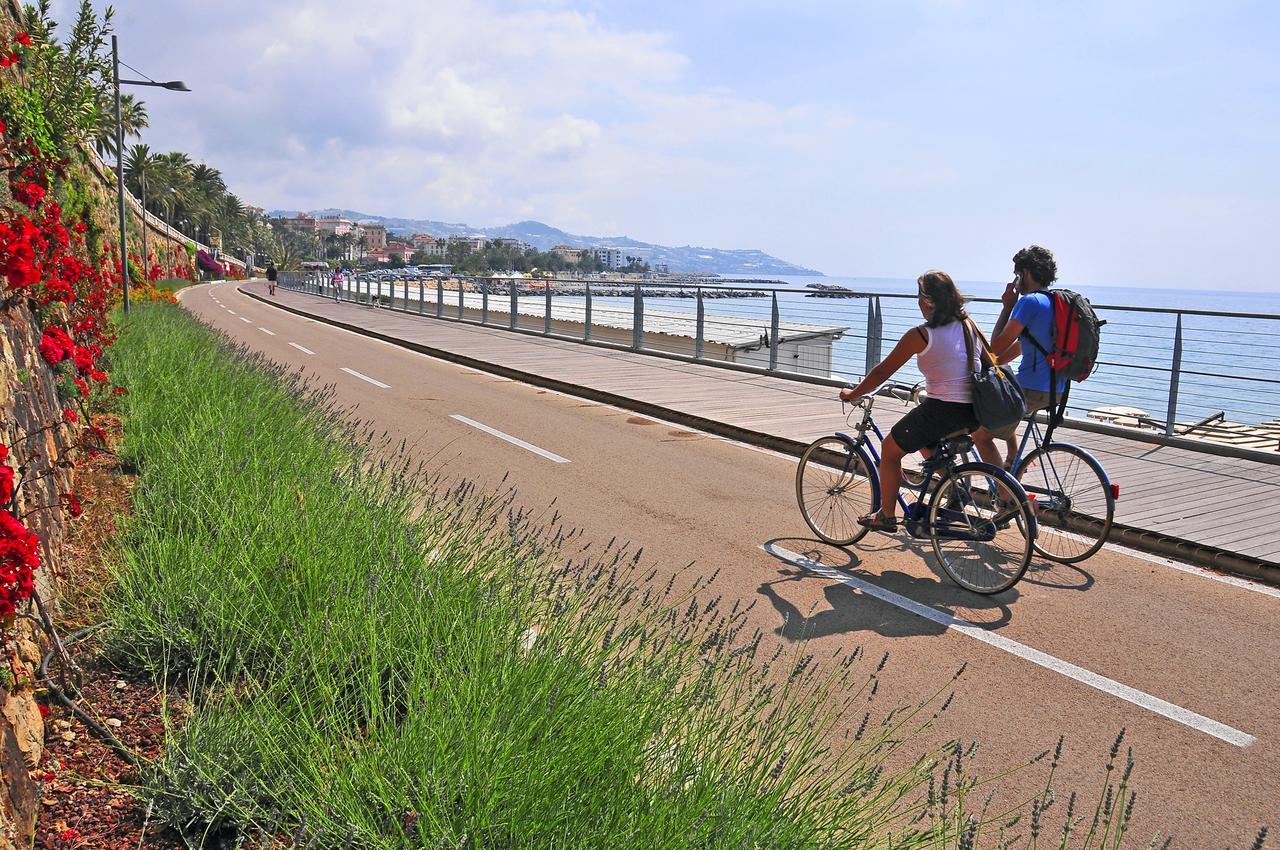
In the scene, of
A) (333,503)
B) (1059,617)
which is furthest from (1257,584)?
(333,503)

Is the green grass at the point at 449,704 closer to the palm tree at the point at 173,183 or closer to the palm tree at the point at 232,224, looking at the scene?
the palm tree at the point at 173,183

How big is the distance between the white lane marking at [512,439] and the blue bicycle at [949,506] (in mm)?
3383

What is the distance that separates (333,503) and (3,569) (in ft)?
7.10

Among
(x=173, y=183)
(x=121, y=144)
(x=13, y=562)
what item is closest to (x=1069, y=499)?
(x=13, y=562)

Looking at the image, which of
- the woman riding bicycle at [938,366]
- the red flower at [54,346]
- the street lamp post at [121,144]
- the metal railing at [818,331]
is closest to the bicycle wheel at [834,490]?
the woman riding bicycle at [938,366]

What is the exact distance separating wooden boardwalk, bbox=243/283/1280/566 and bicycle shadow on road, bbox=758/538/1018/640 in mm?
2046

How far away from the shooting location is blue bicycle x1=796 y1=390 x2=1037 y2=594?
18.6ft

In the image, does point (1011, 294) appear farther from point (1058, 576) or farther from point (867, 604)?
point (867, 604)

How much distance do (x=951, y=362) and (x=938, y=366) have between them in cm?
8

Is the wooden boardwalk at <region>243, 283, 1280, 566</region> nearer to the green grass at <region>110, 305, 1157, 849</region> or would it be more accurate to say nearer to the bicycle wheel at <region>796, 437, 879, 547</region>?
the bicycle wheel at <region>796, 437, 879, 547</region>

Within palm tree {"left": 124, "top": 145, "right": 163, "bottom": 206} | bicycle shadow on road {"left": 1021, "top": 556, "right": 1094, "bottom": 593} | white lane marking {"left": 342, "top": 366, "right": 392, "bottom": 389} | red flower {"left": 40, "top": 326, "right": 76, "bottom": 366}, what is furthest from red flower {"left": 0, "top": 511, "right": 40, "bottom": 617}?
palm tree {"left": 124, "top": 145, "right": 163, "bottom": 206}

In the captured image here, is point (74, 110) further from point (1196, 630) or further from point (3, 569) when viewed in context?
point (1196, 630)

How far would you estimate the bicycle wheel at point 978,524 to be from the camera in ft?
18.4

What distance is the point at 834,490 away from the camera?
6691 mm
